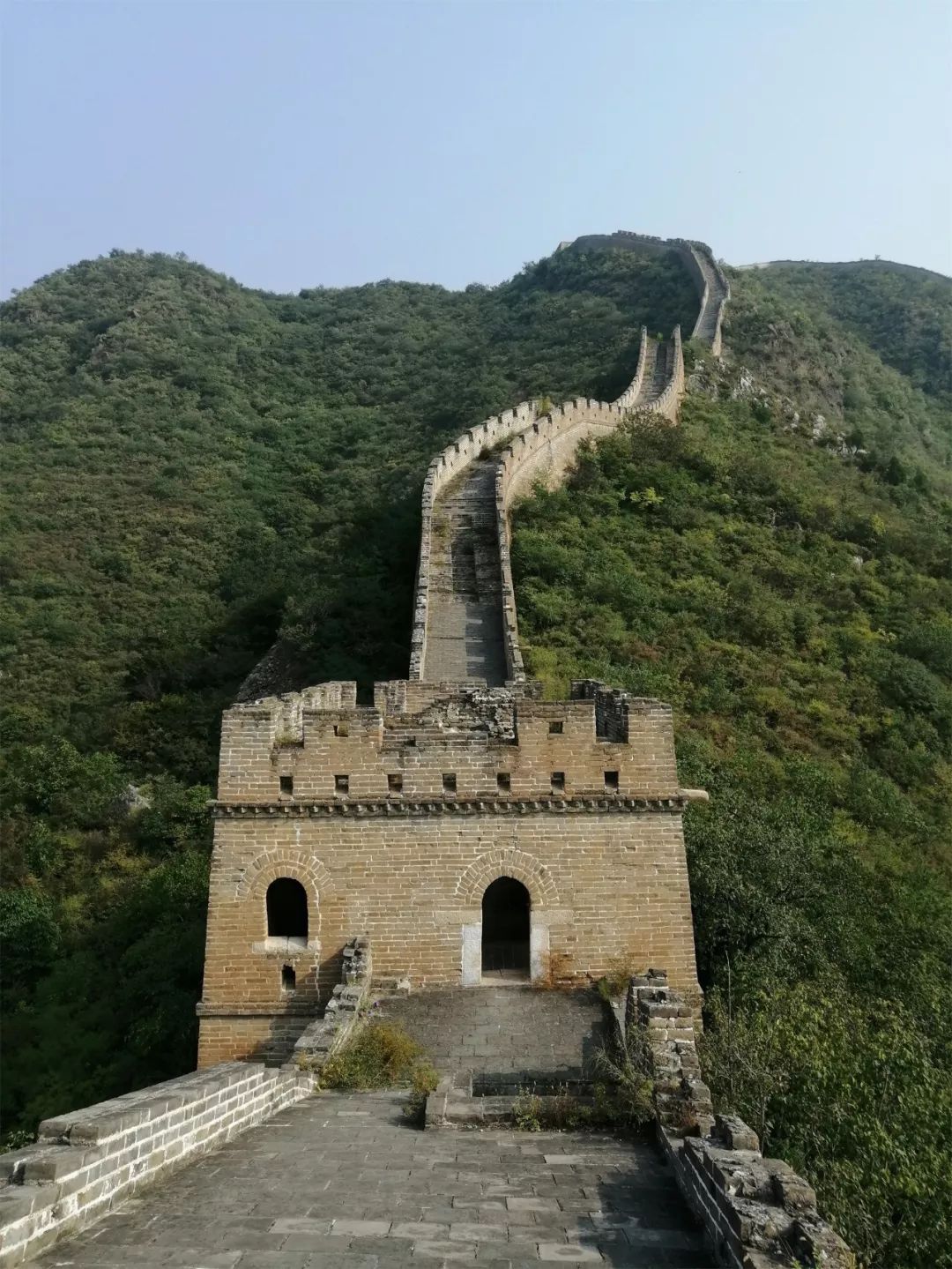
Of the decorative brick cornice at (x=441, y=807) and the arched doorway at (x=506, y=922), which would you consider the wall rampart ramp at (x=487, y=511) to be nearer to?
the arched doorway at (x=506, y=922)

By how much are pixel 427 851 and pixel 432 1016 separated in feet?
5.92

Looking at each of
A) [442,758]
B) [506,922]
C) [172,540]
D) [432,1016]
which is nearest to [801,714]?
[506,922]

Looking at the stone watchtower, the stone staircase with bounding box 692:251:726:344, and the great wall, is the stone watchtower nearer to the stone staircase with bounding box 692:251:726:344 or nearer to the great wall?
the great wall

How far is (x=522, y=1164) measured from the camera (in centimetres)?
652

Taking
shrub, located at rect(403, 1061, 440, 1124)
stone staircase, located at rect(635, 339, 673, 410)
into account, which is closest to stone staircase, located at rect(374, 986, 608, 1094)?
shrub, located at rect(403, 1061, 440, 1124)

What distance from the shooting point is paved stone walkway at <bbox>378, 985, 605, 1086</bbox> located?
29.8 feet

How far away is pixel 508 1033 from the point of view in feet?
32.7

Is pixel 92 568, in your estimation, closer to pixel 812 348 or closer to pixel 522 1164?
pixel 522 1164

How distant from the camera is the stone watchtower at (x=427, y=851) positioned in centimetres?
1113

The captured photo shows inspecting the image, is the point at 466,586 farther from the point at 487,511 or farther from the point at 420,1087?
the point at 420,1087

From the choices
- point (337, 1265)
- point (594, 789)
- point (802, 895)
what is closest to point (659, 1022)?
point (594, 789)

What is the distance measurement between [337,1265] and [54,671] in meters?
25.0

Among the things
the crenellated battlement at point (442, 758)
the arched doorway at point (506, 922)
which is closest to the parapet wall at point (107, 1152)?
the crenellated battlement at point (442, 758)

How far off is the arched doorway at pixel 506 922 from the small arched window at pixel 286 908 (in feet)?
7.52
